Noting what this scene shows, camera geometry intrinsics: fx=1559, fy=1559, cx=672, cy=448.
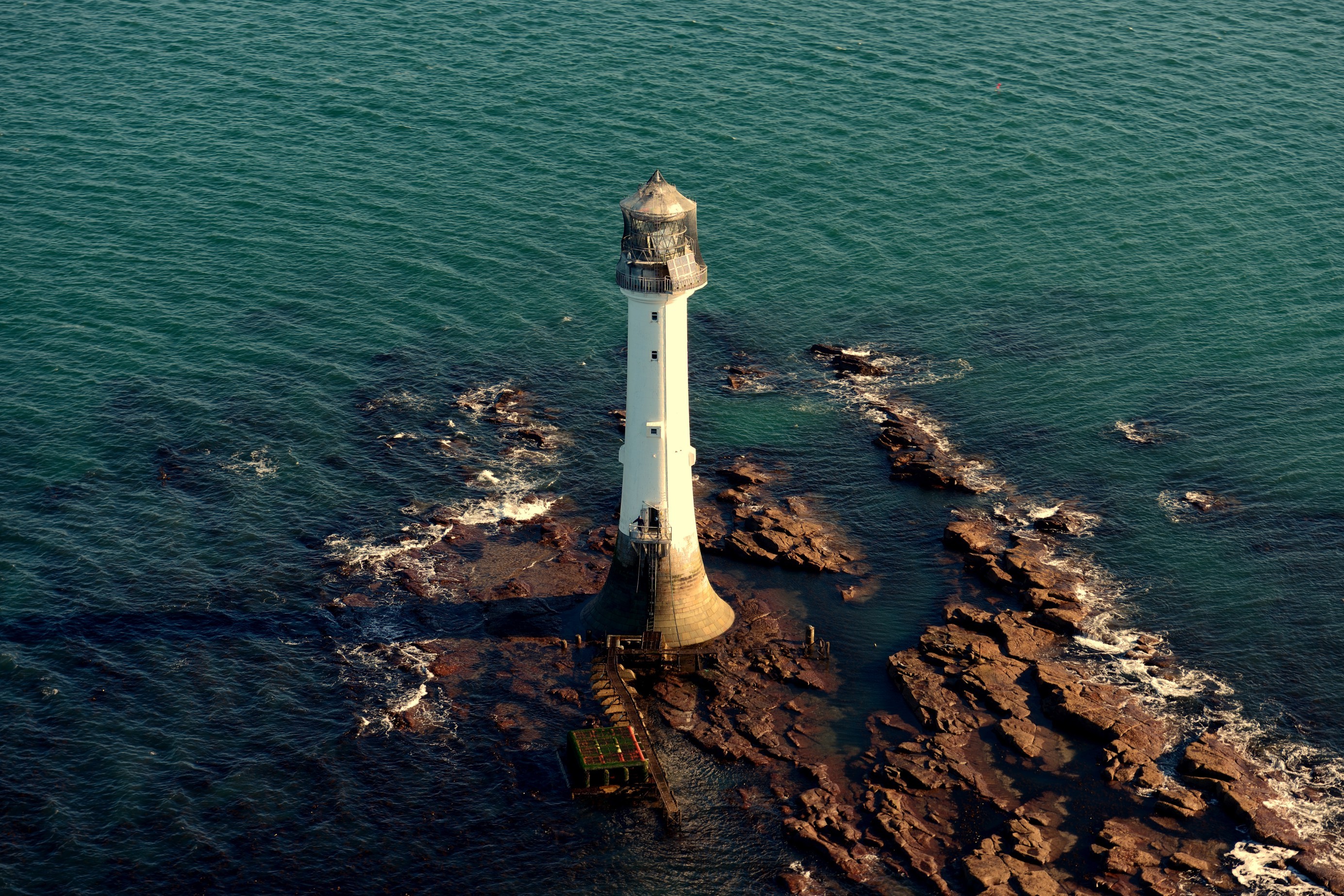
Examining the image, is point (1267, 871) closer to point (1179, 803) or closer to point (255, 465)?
point (1179, 803)

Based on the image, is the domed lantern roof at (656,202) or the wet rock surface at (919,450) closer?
Result: the domed lantern roof at (656,202)

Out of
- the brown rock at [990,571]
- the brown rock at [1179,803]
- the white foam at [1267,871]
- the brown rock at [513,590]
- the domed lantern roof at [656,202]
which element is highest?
the domed lantern roof at [656,202]

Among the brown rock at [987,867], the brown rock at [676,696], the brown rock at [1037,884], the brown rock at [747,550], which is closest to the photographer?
the brown rock at [1037,884]

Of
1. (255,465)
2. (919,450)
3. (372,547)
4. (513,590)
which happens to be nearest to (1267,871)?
(919,450)

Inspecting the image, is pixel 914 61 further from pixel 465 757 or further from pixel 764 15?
pixel 465 757

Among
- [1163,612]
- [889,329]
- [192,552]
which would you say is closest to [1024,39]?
[889,329]

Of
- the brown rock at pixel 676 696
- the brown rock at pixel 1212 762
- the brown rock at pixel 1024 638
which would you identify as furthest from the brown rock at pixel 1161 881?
the brown rock at pixel 676 696

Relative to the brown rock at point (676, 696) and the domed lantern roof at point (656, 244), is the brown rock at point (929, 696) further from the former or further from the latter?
the domed lantern roof at point (656, 244)

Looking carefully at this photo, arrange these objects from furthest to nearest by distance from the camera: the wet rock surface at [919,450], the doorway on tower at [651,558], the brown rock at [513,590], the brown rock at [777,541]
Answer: the wet rock surface at [919,450] → the brown rock at [777,541] → the brown rock at [513,590] → the doorway on tower at [651,558]
